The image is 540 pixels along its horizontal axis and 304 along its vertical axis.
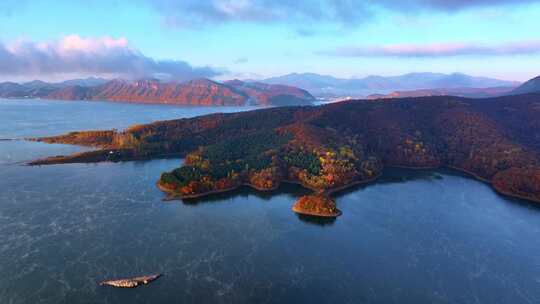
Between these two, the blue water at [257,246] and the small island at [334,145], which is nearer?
the blue water at [257,246]

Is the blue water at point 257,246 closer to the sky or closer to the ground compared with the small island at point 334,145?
closer to the ground

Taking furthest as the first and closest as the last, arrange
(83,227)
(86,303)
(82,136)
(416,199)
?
1. (82,136)
2. (416,199)
3. (83,227)
4. (86,303)

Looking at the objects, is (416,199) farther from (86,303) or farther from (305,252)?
(86,303)

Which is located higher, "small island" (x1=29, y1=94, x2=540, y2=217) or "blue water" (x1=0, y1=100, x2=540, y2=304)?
"small island" (x1=29, y1=94, x2=540, y2=217)

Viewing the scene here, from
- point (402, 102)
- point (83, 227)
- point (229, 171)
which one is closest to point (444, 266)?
point (229, 171)

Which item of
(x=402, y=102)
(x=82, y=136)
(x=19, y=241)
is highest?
(x=402, y=102)
